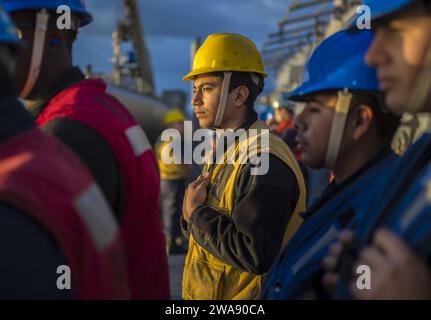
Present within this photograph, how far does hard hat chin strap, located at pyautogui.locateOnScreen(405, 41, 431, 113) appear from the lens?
1429 millimetres

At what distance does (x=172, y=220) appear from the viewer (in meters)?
9.65

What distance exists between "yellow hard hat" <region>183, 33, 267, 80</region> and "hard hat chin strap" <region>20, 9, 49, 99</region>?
1.31m

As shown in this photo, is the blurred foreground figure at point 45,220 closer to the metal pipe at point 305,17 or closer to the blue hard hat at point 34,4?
the blue hard hat at point 34,4

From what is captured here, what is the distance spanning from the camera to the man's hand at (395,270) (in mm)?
1254

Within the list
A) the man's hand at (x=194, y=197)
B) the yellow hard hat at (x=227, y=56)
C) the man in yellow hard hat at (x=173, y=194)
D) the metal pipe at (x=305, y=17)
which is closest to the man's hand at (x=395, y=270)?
the man's hand at (x=194, y=197)

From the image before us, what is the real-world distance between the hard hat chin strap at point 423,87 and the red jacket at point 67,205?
82 centimetres

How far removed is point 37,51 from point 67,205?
97cm

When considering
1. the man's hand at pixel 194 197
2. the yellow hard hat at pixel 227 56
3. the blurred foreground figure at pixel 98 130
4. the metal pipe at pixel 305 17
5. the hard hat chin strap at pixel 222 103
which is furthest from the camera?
the metal pipe at pixel 305 17

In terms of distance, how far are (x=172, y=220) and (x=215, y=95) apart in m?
6.51

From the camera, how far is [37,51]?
2137 millimetres

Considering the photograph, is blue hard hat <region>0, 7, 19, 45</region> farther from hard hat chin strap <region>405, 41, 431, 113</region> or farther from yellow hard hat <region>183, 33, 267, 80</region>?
yellow hard hat <region>183, 33, 267, 80</region>

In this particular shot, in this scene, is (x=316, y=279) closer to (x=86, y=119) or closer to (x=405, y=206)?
(x=405, y=206)

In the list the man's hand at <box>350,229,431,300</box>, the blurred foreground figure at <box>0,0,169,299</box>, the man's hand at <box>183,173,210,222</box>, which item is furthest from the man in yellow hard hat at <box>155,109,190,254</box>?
the man's hand at <box>350,229,431,300</box>
